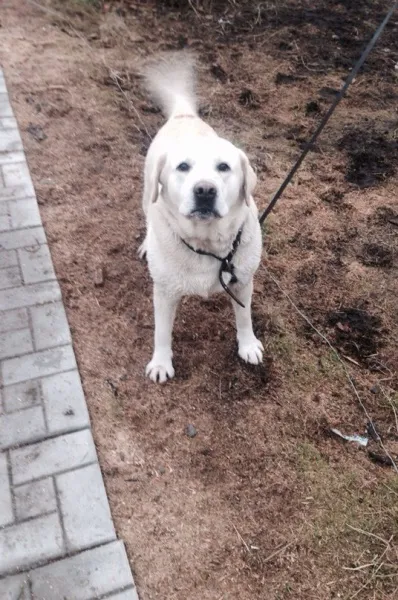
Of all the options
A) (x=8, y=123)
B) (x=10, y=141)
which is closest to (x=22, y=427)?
(x=10, y=141)

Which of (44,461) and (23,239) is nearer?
(44,461)

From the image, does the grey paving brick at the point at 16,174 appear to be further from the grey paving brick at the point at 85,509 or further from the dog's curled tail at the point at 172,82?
the grey paving brick at the point at 85,509

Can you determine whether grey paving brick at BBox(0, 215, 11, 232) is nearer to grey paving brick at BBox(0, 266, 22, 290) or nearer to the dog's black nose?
grey paving brick at BBox(0, 266, 22, 290)

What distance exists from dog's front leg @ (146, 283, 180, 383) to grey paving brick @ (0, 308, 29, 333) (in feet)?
2.64

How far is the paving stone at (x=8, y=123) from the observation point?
457 cm

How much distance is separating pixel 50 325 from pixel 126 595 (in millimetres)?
1535

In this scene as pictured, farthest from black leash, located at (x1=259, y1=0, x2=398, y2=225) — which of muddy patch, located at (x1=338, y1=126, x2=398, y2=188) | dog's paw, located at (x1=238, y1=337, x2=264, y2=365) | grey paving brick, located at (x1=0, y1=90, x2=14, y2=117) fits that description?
grey paving brick, located at (x1=0, y1=90, x2=14, y2=117)

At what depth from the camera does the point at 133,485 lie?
2.39 metres

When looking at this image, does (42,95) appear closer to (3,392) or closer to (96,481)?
(3,392)

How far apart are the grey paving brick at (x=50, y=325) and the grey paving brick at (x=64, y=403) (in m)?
0.25

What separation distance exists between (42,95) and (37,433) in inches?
145

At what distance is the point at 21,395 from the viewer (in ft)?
8.78

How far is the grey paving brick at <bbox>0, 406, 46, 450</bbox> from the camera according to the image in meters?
2.49

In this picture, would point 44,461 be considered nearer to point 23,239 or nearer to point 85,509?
point 85,509
